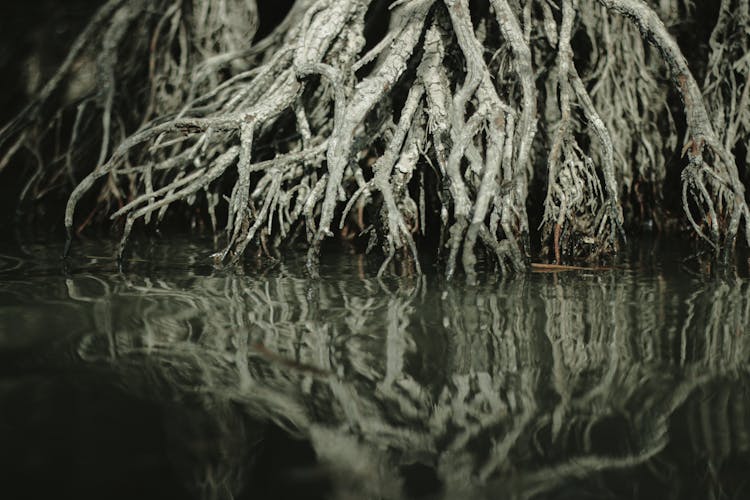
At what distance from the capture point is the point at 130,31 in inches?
170

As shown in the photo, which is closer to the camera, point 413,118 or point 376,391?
point 376,391

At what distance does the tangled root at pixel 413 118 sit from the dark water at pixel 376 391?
493 millimetres

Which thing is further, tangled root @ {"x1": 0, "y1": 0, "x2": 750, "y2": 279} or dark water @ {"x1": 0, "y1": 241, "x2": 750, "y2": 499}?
tangled root @ {"x1": 0, "y1": 0, "x2": 750, "y2": 279}

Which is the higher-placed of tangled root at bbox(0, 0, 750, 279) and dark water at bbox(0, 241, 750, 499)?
tangled root at bbox(0, 0, 750, 279)

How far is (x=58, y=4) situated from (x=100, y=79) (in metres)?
1.48

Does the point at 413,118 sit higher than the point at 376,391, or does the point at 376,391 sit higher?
the point at 413,118

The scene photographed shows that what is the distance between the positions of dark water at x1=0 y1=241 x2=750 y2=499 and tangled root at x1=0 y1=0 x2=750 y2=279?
1.62 feet

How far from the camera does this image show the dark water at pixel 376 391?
1.16 meters

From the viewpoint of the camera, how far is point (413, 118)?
296cm

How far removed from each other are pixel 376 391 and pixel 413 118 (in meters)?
1.65

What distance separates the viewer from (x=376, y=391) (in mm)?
1483

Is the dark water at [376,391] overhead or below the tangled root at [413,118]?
below

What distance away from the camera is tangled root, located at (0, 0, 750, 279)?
107 inches

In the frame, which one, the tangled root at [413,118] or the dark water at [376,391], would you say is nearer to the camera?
the dark water at [376,391]
